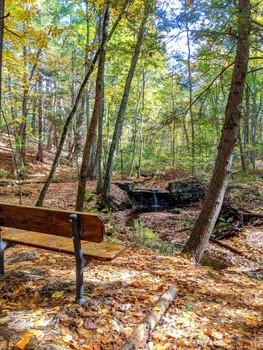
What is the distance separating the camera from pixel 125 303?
9.09 feet

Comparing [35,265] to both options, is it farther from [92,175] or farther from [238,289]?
[92,175]

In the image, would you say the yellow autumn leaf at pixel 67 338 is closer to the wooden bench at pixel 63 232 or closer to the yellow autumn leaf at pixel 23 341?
the yellow autumn leaf at pixel 23 341

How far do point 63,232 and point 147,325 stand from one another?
1.28 meters

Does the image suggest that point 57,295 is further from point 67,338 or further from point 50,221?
point 50,221

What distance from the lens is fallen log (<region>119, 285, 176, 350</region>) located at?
2.09m

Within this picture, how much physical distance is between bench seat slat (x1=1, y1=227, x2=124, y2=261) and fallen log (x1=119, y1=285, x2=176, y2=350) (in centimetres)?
68

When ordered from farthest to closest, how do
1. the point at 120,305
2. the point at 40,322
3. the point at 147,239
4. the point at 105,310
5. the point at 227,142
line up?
the point at 147,239 < the point at 227,142 < the point at 120,305 < the point at 105,310 < the point at 40,322

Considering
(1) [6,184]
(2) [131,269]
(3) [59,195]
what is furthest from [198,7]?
(1) [6,184]

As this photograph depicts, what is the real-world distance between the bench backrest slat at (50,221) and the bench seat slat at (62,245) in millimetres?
222

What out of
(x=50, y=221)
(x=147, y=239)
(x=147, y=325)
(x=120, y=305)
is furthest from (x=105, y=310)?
(x=147, y=239)

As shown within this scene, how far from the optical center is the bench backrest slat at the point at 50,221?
253 cm

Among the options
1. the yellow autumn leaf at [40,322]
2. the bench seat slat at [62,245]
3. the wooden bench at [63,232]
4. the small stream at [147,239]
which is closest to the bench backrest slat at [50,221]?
the wooden bench at [63,232]

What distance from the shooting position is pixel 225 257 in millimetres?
5668

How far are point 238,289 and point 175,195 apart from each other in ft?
32.9
